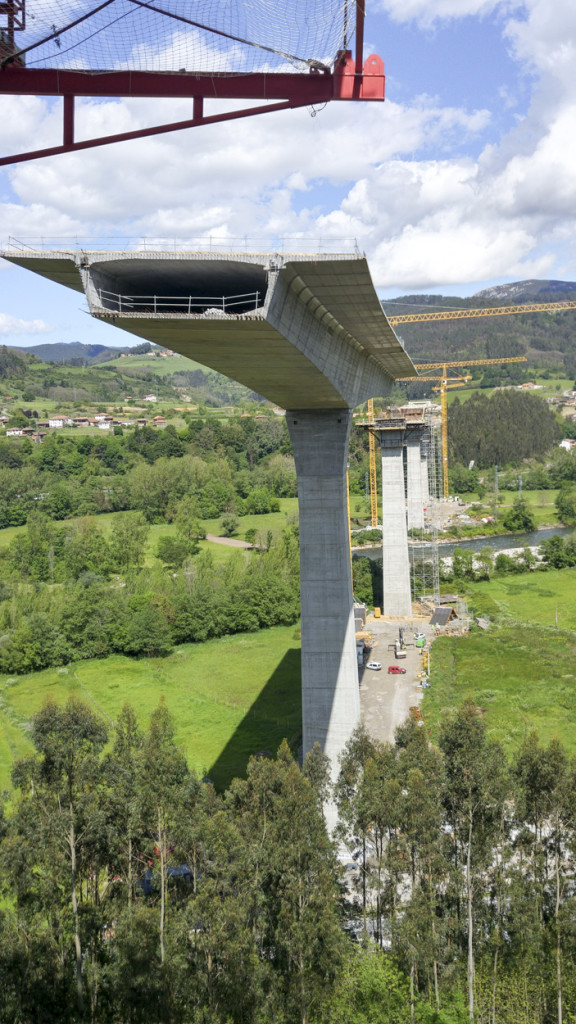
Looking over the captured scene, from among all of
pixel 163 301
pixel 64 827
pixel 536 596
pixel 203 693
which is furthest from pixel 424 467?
pixel 64 827

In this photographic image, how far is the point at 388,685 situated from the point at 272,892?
19.9m

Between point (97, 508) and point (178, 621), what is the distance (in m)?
38.7

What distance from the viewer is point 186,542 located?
5966cm

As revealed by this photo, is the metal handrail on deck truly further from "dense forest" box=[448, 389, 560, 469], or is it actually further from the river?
"dense forest" box=[448, 389, 560, 469]

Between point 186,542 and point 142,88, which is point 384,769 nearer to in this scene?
point 142,88

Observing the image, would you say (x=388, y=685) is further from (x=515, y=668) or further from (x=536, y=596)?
(x=536, y=596)

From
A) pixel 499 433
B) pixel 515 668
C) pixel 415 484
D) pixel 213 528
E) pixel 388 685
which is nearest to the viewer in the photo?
pixel 388 685

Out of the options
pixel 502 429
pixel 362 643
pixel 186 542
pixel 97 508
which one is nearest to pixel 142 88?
pixel 362 643

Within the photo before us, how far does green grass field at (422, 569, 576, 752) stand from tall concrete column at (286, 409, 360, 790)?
4127mm

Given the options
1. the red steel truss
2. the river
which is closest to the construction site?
the red steel truss

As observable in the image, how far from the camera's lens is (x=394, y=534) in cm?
4659

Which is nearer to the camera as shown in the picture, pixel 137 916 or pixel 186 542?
pixel 137 916

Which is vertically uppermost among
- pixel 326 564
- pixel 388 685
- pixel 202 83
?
pixel 202 83

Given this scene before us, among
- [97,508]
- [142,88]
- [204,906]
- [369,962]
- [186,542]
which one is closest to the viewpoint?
[142,88]
